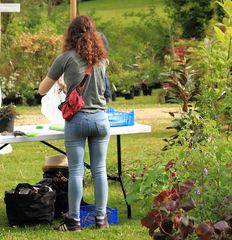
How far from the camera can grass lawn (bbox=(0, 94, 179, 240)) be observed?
6.21 meters

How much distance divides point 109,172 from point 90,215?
2.00 m

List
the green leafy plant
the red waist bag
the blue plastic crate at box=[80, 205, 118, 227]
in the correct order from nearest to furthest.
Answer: the red waist bag, the blue plastic crate at box=[80, 205, 118, 227], the green leafy plant

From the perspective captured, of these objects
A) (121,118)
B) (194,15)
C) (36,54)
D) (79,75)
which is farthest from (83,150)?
(194,15)

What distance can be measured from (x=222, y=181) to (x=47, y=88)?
7.04ft

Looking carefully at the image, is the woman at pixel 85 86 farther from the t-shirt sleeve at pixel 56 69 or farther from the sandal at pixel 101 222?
the sandal at pixel 101 222

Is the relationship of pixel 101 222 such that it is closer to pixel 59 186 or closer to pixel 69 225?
pixel 69 225

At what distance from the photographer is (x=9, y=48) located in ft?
66.8

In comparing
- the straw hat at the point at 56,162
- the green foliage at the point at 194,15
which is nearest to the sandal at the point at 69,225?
the straw hat at the point at 56,162

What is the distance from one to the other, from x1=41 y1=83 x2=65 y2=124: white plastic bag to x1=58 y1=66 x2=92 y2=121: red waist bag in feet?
2.66

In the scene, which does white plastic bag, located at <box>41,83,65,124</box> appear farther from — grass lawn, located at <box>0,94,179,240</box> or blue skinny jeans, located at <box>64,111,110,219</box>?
grass lawn, located at <box>0,94,179,240</box>

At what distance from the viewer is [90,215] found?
6512mm

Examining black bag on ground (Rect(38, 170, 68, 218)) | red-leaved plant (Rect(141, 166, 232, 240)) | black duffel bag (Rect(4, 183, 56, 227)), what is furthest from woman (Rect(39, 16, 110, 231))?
red-leaved plant (Rect(141, 166, 232, 240))

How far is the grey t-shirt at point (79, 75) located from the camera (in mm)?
6062

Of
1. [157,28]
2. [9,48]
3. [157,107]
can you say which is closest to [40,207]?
[157,107]
